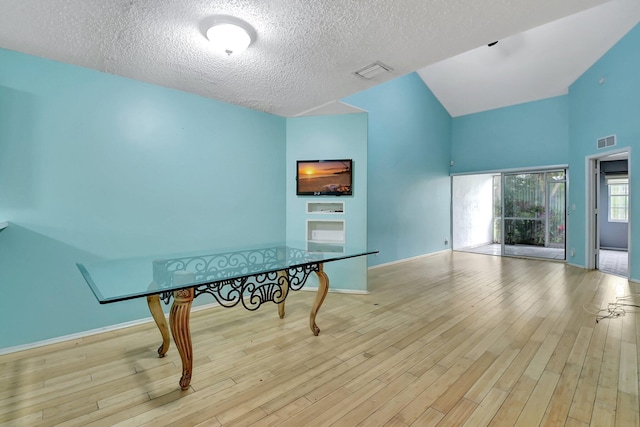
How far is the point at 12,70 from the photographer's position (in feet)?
7.59

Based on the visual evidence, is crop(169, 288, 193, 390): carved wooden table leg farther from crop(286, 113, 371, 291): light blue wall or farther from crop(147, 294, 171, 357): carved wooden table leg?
crop(286, 113, 371, 291): light blue wall

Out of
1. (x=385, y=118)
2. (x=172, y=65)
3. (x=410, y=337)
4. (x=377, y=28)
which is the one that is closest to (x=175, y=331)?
(x=410, y=337)

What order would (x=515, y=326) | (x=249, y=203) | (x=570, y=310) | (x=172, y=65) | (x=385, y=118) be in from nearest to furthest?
1. (x=172, y=65)
2. (x=515, y=326)
3. (x=570, y=310)
4. (x=249, y=203)
5. (x=385, y=118)

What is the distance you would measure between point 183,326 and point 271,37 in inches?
85.8

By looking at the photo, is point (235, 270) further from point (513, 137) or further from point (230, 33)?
point (513, 137)

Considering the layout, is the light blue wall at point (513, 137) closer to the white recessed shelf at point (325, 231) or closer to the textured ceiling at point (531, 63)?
the textured ceiling at point (531, 63)

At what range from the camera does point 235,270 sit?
2.12 meters

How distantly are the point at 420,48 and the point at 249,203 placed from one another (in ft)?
8.45

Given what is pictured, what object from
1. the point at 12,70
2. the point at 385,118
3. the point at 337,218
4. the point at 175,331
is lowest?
the point at 175,331

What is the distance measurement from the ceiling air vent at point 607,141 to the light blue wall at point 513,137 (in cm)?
108

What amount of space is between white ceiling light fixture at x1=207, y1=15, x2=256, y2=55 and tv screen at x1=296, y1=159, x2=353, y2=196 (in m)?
2.07

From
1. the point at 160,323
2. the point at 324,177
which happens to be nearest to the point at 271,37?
the point at 324,177

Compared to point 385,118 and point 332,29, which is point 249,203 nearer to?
point 332,29

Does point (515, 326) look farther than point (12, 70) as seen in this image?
Yes
